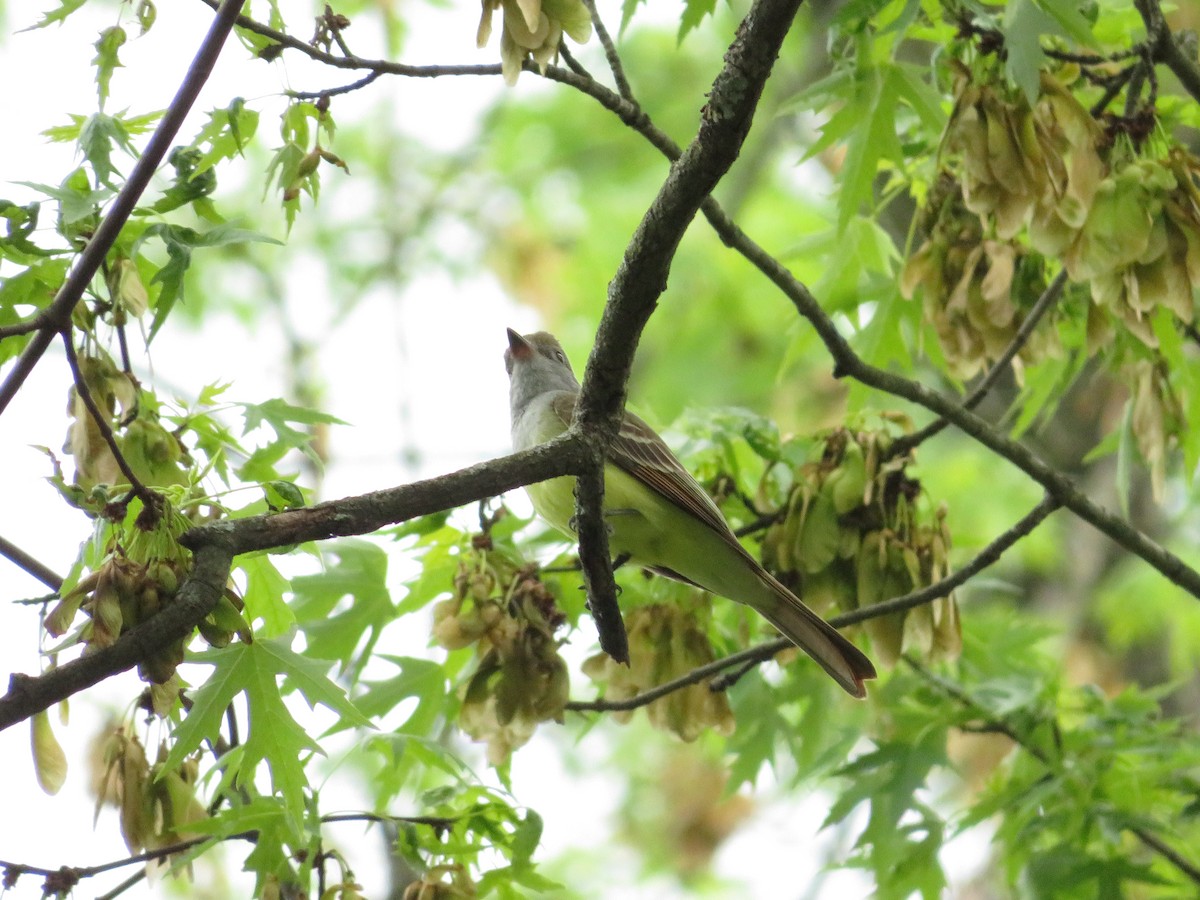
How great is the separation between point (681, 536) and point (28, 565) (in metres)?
2.27

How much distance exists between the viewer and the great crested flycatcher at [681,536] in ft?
15.4

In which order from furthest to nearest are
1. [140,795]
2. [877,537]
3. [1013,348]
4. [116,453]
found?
[1013,348]
[877,537]
[140,795]
[116,453]

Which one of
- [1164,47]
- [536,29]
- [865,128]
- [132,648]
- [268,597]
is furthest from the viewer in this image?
[865,128]

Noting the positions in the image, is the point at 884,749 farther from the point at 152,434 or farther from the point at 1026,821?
the point at 152,434

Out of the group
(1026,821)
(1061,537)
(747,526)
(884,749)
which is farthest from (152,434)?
(1061,537)

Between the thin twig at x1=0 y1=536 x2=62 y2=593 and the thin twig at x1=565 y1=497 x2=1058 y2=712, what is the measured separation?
1.71 meters

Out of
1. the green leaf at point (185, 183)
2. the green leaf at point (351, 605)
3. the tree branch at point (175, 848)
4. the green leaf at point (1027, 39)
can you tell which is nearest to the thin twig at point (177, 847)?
the tree branch at point (175, 848)

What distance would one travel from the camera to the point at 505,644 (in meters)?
4.34

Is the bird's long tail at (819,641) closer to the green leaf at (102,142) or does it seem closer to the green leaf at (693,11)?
the green leaf at (693,11)

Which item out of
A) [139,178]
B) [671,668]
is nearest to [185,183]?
[139,178]

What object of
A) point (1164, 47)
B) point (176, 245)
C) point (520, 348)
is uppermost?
point (520, 348)

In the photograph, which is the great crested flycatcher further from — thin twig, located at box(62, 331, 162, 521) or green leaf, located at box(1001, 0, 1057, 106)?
thin twig, located at box(62, 331, 162, 521)

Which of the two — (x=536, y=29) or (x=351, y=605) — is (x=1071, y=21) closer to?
(x=536, y=29)

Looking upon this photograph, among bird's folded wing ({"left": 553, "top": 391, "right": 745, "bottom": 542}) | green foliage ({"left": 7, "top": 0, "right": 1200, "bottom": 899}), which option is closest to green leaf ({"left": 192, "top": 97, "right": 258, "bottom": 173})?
green foliage ({"left": 7, "top": 0, "right": 1200, "bottom": 899})
